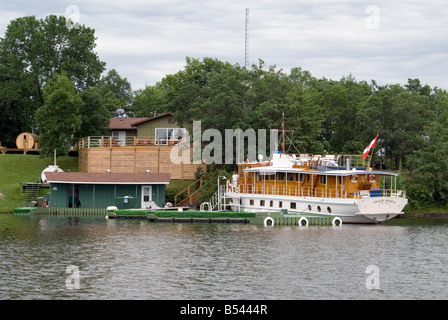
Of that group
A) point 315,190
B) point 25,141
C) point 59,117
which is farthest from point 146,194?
point 25,141

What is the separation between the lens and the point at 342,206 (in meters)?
54.1

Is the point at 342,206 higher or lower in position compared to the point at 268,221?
higher

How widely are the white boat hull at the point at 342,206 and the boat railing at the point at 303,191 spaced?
23.2 inches

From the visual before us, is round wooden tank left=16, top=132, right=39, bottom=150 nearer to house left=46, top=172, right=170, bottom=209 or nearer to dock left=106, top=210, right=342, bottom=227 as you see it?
house left=46, top=172, right=170, bottom=209

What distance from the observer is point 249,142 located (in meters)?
67.1

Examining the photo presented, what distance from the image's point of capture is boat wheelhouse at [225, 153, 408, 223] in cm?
5350

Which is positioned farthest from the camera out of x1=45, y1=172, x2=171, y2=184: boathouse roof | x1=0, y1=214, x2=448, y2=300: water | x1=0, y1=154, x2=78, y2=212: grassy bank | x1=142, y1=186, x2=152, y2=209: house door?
x1=0, y1=154, x2=78, y2=212: grassy bank

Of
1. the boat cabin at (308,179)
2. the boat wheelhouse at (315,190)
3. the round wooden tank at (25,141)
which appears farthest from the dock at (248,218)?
the round wooden tank at (25,141)

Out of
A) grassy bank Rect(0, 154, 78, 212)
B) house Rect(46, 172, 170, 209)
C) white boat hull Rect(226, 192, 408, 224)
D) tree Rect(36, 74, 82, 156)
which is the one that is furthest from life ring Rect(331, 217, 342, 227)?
tree Rect(36, 74, 82, 156)

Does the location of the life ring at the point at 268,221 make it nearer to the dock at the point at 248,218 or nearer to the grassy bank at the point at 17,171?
the dock at the point at 248,218

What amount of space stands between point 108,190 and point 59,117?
15.4 m

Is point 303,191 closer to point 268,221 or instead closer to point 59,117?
point 268,221
